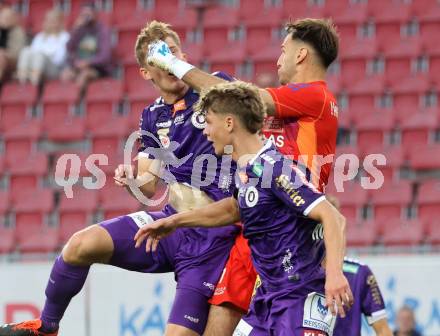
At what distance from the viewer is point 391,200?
11359 mm

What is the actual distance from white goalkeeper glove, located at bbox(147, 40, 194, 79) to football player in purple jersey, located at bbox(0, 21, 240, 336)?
0.26 metres

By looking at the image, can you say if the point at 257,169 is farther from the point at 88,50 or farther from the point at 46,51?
the point at 46,51

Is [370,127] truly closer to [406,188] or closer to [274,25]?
[406,188]

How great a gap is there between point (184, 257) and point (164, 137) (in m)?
0.72

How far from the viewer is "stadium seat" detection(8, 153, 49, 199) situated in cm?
1290

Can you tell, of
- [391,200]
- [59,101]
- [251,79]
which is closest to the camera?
[391,200]

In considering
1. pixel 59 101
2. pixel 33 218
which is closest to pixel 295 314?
pixel 33 218

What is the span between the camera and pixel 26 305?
9.38 m

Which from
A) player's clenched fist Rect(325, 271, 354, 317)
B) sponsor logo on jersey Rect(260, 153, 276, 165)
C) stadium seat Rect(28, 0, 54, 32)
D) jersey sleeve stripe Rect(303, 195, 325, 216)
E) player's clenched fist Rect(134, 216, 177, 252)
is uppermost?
stadium seat Rect(28, 0, 54, 32)

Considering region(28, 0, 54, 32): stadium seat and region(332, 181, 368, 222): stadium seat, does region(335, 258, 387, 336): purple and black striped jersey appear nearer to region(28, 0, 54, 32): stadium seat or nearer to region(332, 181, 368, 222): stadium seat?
region(332, 181, 368, 222): stadium seat

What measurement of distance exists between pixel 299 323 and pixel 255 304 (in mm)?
318

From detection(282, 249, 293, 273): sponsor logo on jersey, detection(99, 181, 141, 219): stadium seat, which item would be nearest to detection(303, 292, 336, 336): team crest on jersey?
detection(282, 249, 293, 273): sponsor logo on jersey

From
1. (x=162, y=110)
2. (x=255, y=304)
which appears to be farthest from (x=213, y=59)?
(x=255, y=304)

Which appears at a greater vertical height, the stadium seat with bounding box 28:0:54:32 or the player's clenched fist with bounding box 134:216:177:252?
the stadium seat with bounding box 28:0:54:32
